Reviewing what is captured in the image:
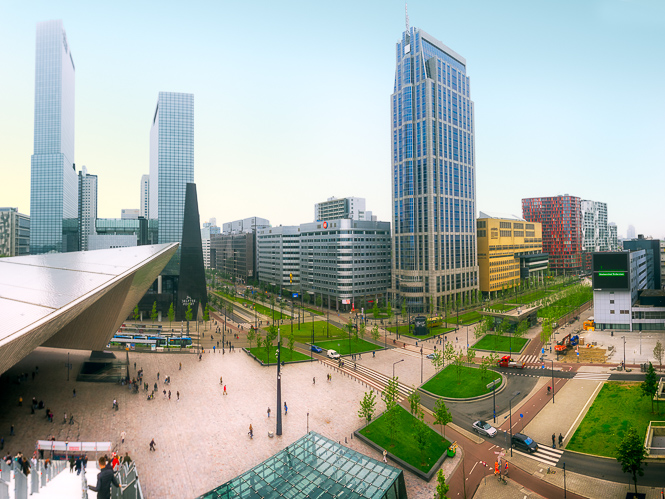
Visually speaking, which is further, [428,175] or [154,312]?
[428,175]

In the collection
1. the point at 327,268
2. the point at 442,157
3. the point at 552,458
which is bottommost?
the point at 552,458

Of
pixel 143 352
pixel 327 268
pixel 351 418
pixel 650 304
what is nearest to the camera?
pixel 351 418

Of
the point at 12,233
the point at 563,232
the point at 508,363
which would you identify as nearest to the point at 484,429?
the point at 508,363

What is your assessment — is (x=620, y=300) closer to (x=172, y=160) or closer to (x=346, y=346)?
(x=346, y=346)

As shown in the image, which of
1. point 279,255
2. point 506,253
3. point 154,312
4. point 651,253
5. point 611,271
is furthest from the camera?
point 279,255

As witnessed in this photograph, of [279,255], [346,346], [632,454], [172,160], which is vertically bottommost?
[346,346]

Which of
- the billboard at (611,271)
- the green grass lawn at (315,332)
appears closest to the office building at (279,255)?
the green grass lawn at (315,332)

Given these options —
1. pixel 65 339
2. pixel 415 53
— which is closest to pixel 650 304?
pixel 415 53

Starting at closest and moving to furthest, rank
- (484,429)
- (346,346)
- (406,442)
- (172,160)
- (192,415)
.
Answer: (406,442) → (484,429) → (192,415) → (346,346) → (172,160)

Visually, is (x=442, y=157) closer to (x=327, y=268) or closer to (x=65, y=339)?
(x=327, y=268)
